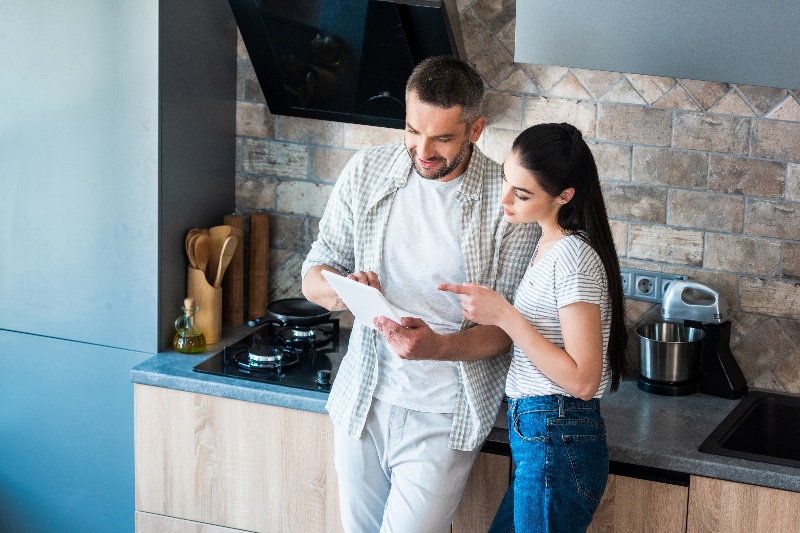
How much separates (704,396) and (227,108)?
63.2 inches

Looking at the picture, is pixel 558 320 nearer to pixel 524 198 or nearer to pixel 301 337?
pixel 524 198

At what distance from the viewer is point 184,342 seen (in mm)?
2838

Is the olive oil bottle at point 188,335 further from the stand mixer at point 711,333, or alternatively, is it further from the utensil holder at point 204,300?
the stand mixer at point 711,333

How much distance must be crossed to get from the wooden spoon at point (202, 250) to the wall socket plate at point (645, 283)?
1179 millimetres

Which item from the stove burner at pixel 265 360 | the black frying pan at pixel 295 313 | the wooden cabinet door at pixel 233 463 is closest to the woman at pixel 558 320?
the wooden cabinet door at pixel 233 463

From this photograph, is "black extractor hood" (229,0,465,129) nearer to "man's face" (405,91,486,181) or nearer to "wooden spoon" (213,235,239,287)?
"wooden spoon" (213,235,239,287)

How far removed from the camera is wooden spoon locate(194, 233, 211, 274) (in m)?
2.90

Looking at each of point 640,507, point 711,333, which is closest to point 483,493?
point 640,507

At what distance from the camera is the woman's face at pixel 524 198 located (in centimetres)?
204

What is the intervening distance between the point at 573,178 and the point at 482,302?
31 centimetres

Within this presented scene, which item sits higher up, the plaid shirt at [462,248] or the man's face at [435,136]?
the man's face at [435,136]

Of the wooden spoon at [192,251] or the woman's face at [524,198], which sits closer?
the woman's face at [524,198]

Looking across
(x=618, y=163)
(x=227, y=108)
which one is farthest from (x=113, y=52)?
(x=618, y=163)

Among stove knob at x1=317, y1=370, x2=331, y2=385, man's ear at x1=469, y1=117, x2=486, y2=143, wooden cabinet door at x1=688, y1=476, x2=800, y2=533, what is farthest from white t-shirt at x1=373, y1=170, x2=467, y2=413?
wooden cabinet door at x1=688, y1=476, x2=800, y2=533
